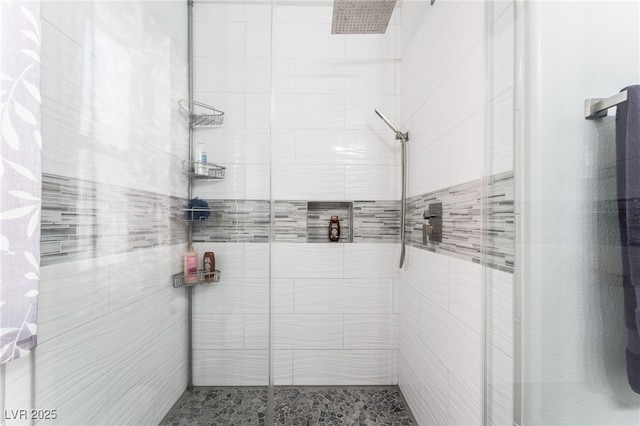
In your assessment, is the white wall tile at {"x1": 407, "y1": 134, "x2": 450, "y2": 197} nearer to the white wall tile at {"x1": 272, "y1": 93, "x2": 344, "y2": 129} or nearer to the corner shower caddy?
the white wall tile at {"x1": 272, "y1": 93, "x2": 344, "y2": 129}

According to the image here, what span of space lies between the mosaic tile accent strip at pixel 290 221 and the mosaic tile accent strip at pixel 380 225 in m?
0.32

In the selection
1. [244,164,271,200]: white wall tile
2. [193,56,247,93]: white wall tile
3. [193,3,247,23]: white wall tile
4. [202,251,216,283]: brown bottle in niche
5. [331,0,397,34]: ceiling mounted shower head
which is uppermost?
[331,0,397,34]: ceiling mounted shower head

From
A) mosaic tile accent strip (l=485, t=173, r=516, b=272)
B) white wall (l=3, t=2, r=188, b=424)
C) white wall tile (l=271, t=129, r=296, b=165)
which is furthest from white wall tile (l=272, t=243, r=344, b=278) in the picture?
mosaic tile accent strip (l=485, t=173, r=516, b=272)

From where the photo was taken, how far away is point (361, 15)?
4.32 ft

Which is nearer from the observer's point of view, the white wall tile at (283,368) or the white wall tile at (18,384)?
the white wall tile at (18,384)

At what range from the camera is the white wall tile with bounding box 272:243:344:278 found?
1628 millimetres

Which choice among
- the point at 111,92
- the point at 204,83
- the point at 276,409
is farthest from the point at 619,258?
the point at 276,409

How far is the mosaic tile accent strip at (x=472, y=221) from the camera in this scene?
71 cm

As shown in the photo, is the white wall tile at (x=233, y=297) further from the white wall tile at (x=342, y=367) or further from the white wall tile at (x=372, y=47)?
the white wall tile at (x=372, y=47)

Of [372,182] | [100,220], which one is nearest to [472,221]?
[372,182]

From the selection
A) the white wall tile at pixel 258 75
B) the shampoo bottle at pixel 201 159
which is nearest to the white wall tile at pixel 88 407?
the shampoo bottle at pixel 201 159

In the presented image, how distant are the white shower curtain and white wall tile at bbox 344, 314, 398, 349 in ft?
4.48

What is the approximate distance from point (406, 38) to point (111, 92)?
148cm

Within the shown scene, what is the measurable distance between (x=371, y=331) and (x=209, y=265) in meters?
1.11
